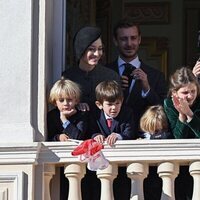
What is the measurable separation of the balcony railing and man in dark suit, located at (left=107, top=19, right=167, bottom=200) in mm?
166

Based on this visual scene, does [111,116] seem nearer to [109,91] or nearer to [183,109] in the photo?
[109,91]

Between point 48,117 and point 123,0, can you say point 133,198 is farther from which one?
point 123,0

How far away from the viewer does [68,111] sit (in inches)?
381

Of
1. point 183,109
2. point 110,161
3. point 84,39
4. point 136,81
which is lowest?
point 110,161

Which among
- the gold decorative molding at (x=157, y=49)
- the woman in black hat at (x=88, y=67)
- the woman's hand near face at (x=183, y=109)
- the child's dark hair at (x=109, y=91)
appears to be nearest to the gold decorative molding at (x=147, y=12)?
the gold decorative molding at (x=157, y=49)

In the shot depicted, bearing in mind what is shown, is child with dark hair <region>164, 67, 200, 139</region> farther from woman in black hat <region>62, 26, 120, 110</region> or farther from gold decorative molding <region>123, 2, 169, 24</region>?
gold decorative molding <region>123, 2, 169, 24</region>

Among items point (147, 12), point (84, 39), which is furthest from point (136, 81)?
point (147, 12)

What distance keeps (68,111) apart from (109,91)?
0.30m

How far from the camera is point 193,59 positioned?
505 inches

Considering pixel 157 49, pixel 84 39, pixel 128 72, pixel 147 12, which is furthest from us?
pixel 147 12

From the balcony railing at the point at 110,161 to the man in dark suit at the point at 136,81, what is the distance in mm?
166

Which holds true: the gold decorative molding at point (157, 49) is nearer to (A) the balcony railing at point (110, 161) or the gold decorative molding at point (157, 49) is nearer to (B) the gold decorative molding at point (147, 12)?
(B) the gold decorative molding at point (147, 12)

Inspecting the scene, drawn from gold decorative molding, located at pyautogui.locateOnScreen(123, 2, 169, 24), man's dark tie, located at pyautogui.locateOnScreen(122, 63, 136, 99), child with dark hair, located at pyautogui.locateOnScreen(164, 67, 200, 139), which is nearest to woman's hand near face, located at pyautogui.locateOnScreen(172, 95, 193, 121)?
child with dark hair, located at pyautogui.locateOnScreen(164, 67, 200, 139)

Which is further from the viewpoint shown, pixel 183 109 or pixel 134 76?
pixel 134 76
